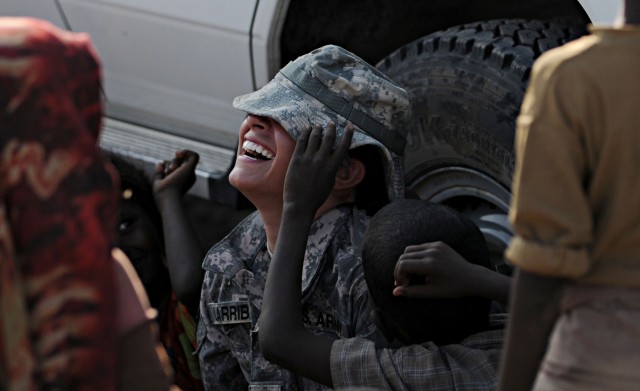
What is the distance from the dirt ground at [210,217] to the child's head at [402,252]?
198 cm

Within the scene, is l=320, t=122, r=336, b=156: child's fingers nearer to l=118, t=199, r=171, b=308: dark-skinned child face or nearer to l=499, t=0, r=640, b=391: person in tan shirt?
l=499, t=0, r=640, b=391: person in tan shirt

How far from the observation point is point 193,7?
423 centimetres

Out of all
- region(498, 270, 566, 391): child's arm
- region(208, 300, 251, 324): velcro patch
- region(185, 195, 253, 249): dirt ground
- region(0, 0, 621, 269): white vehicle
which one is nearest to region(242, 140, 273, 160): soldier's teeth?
A: region(208, 300, 251, 324): velcro patch

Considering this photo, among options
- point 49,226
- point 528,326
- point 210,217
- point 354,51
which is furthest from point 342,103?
point 210,217

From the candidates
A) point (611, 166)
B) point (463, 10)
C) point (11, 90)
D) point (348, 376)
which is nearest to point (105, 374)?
point (11, 90)

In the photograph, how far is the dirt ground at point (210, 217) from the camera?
15.1 feet

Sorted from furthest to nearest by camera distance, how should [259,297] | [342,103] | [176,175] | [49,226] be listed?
[176,175] → [259,297] → [342,103] → [49,226]

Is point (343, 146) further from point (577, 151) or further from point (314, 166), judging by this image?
point (577, 151)

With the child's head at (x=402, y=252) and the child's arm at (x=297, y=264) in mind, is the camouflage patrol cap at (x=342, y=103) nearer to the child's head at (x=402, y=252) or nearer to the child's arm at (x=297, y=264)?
the child's arm at (x=297, y=264)

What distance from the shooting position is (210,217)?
4664 mm

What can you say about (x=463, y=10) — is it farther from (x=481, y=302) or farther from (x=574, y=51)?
(x=574, y=51)

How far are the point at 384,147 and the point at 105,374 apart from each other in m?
1.44

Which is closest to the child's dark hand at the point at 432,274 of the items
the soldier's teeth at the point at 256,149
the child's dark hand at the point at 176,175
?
the soldier's teeth at the point at 256,149

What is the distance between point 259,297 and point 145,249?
902 millimetres
